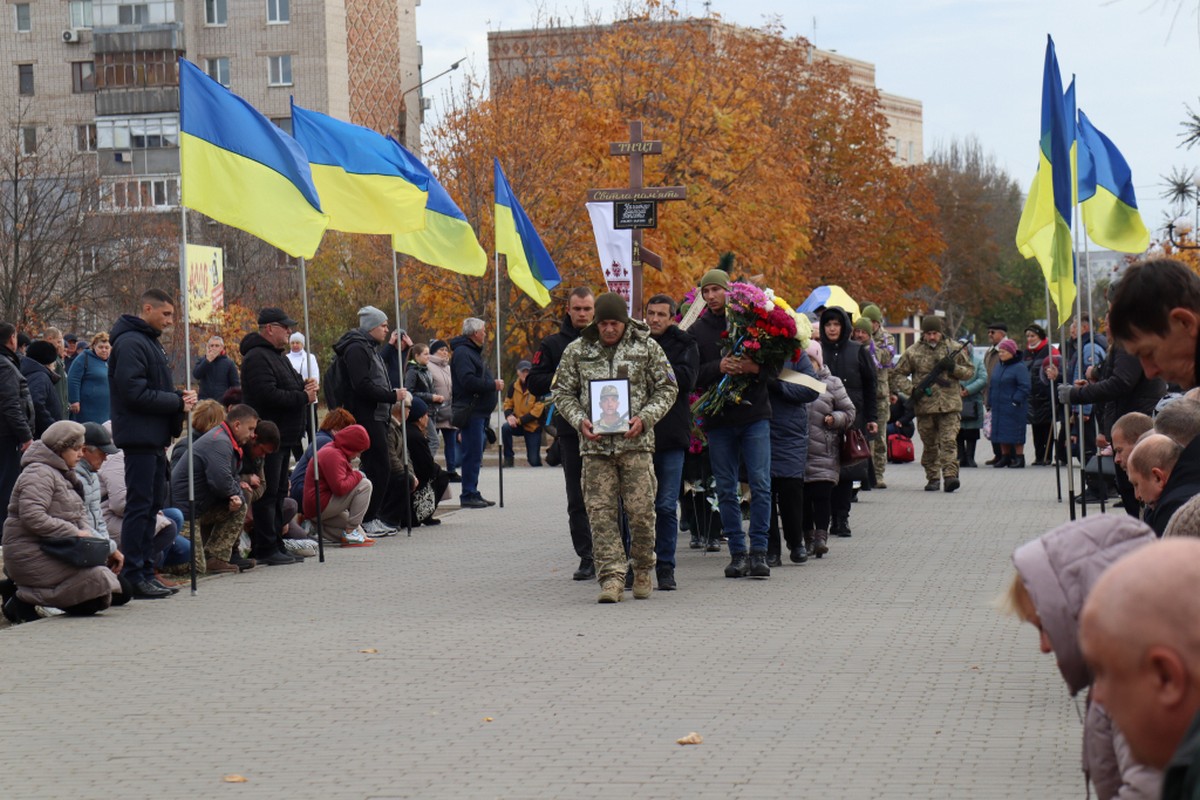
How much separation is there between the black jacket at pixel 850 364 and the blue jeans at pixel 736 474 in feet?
15.4

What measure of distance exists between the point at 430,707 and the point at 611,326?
4363 mm

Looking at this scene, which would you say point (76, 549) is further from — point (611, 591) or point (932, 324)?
point (932, 324)

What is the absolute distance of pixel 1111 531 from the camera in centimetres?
383

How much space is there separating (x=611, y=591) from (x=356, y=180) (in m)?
5.79

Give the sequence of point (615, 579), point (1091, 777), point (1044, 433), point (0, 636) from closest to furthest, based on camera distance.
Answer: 1. point (1091, 777)
2. point (0, 636)
3. point (615, 579)
4. point (1044, 433)

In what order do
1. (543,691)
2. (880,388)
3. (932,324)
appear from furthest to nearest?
(932,324)
(880,388)
(543,691)

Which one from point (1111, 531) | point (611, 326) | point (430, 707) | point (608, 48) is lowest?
point (430, 707)

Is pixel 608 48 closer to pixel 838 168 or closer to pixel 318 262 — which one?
pixel 318 262

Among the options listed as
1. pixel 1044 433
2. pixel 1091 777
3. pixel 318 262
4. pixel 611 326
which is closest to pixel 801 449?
pixel 611 326

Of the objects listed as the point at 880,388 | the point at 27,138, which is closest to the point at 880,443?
the point at 880,388

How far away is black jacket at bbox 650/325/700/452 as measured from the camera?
12852 mm

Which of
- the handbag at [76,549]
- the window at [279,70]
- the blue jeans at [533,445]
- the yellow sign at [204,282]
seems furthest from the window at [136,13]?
the handbag at [76,549]

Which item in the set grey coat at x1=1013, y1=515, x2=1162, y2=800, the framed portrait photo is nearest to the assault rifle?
the framed portrait photo

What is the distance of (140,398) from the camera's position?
1242 centimetres
